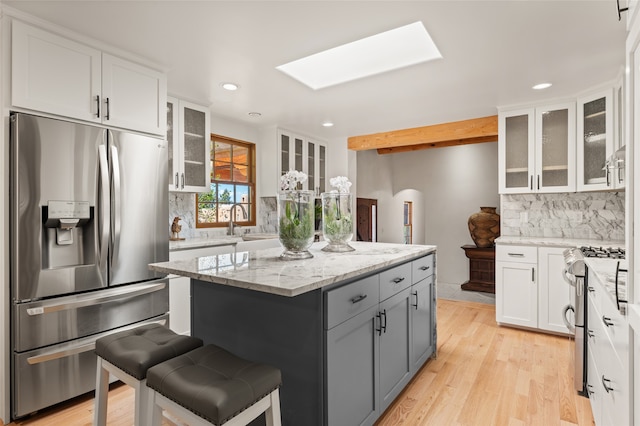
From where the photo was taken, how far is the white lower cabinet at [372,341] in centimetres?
157

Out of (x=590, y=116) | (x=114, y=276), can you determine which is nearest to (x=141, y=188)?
(x=114, y=276)

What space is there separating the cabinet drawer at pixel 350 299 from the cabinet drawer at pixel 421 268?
590 millimetres

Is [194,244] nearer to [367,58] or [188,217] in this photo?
[188,217]

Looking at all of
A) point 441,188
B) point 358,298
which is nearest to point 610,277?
point 358,298

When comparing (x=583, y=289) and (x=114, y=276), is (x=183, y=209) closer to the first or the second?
(x=114, y=276)

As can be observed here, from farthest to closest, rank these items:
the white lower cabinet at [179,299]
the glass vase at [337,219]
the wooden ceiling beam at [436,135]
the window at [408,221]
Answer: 1. the window at [408,221]
2. the wooden ceiling beam at [436,135]
3. the white lower cabinet at [179,299]
4. the glass vase at [337,219]

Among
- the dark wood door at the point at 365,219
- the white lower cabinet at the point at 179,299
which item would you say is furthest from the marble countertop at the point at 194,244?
the dark wood door at the point at 365,219

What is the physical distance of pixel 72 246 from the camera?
2250 millimetres

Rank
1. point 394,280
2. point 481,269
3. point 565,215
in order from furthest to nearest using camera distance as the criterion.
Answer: point 481,269 → point 565,215 → point 394,280

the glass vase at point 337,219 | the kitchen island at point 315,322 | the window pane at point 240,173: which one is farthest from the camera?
the window pane at point 240,173

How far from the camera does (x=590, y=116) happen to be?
11.2 feet

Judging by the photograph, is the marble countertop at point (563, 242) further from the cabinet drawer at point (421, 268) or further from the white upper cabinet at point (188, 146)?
Answer: the white upper cabinet at point (188, 146)

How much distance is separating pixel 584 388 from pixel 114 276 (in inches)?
127

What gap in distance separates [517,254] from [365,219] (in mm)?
2724
